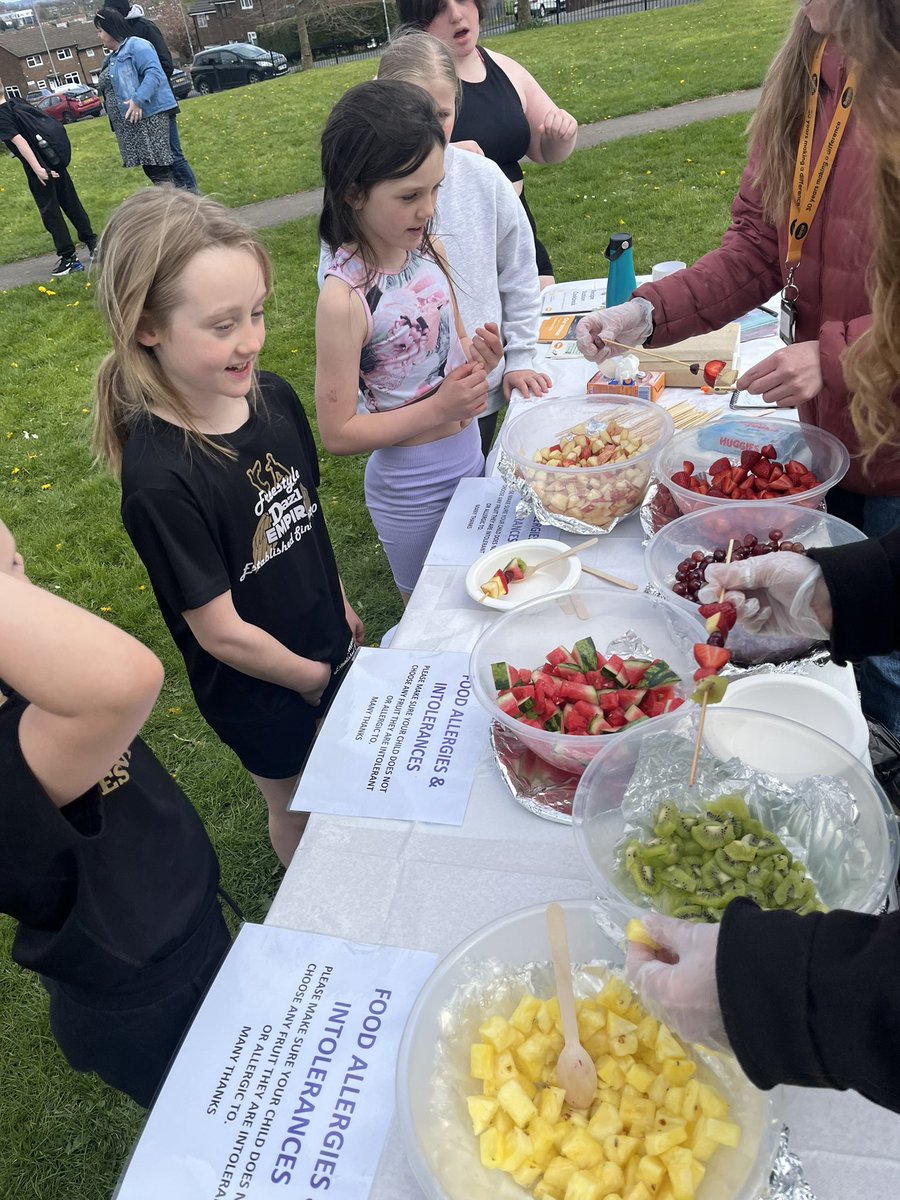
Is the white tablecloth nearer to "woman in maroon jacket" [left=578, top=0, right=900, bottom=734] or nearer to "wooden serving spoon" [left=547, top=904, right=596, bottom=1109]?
"wooden serving spoon" [left=547, top=904, right=596, bottom=1109]

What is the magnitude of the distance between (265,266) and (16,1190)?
2.30 m

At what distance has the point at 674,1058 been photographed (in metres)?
0.97

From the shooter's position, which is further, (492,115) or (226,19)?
(226,19)

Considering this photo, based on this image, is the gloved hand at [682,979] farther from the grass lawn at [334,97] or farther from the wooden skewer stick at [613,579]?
the grass lawn at [334,97]

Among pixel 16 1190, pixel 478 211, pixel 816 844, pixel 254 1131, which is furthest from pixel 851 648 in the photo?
A: pixel 16 1190

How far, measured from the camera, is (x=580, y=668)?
4.85ft

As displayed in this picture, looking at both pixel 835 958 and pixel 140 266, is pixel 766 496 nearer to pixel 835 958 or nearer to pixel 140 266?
pixel 835 958

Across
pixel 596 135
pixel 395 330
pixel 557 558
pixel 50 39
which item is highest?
pixel 50 39

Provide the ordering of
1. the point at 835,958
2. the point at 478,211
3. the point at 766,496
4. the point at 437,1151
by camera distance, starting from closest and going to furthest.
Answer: the point at 835,958
the point at 437,1151
the point at 766,496
the point at 478,211

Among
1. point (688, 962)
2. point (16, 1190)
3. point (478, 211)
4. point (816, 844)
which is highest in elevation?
point (478, 211)

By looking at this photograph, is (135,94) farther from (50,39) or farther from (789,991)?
(50,39)

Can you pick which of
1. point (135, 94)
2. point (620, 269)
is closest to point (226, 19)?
point (135, 94)

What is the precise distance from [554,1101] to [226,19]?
45116mm

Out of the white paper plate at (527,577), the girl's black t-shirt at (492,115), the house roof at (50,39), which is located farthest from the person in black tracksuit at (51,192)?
the house roof at (50,39)
